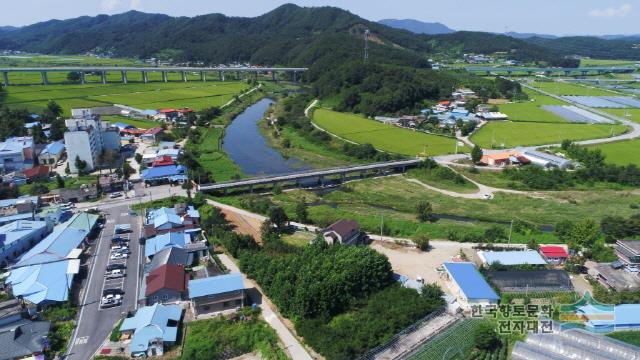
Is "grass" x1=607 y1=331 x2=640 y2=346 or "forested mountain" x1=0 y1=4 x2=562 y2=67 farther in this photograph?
"forested mountain" x1=0 y1=4 x2=562 y2=67

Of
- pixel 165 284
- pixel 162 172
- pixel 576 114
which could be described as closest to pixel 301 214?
pixel 165 284

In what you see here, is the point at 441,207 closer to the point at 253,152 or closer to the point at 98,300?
the point at 98,300

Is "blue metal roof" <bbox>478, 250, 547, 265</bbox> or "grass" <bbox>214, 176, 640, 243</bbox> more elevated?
"blue metal roof" <bbox>478, 250, 547, 265</bbox>

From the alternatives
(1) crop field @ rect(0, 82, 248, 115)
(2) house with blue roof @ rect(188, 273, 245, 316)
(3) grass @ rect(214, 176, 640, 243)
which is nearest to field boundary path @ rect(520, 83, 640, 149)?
(3) grass @ rect(214, 176, 640, 243)

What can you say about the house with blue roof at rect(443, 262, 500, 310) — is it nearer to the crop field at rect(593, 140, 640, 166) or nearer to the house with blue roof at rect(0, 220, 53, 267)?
the house with blue roof at rect(0, 220, 53, 267)

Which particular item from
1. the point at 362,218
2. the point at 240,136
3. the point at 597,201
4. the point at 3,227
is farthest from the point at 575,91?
the point at 3,227

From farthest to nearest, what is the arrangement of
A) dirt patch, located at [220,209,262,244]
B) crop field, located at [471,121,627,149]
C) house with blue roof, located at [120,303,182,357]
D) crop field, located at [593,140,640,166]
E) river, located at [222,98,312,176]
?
crop field, located at [471,121,627,149] < crop field, located at [593,140,640,166] < river, located at [222,98,312,176] < dirt patch, located at [220,209,262,244] < house with blue roof, located at [120,303,182,357]

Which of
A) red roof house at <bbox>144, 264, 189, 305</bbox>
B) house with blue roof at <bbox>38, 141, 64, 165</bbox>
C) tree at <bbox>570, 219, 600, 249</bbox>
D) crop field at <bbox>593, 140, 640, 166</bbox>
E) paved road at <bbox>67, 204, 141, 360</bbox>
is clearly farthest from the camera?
crop field at <bbox>593, 140, 640, 166</bbox>

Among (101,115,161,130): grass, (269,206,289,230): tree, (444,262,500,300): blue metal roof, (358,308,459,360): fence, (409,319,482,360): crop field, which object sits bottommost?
(409,319,482,360): crop field
